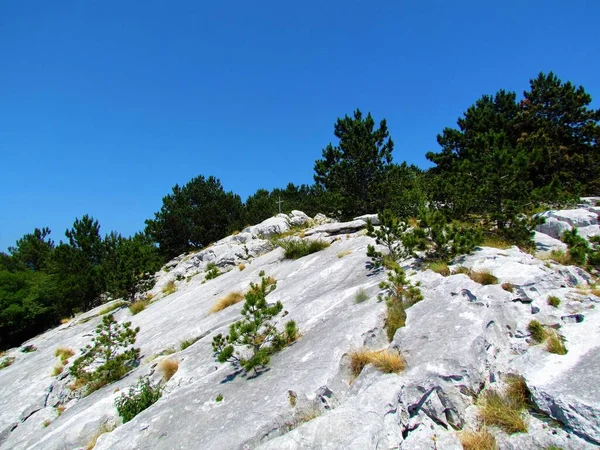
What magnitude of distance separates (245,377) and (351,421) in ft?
9.33

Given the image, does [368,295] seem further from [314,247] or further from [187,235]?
[187,235]

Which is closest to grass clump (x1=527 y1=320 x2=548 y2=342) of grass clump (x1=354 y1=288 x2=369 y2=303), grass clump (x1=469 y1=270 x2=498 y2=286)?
grass clump (x1=469 y1=270 x2=498 y2=286)

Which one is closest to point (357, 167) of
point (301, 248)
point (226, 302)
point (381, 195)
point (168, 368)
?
point (381, 195)

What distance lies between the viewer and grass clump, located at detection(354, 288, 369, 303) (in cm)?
752

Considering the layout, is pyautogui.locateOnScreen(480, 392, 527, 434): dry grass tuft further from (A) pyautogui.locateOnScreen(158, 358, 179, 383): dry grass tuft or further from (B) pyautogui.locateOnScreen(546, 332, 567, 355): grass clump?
(A) pyautogui.locateOnScreen(158, 358, 179, 383): dry grass tuft

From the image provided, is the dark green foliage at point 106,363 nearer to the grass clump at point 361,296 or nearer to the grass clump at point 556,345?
the grass clump at point 361,296

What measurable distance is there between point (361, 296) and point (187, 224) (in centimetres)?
3502

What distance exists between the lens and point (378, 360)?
15.9 feet

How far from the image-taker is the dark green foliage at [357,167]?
898 inches

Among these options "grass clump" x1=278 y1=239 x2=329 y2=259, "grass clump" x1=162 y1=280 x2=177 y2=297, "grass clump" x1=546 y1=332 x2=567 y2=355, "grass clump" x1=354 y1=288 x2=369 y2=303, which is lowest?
"grass clump" x1=546 y1=332 x2=567 y2=355

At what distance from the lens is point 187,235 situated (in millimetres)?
38969

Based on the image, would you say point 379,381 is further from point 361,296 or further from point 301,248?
point 301,248

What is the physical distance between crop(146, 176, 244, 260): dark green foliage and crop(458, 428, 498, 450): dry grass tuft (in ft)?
118

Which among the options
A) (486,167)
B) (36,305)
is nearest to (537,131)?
(486,167)
